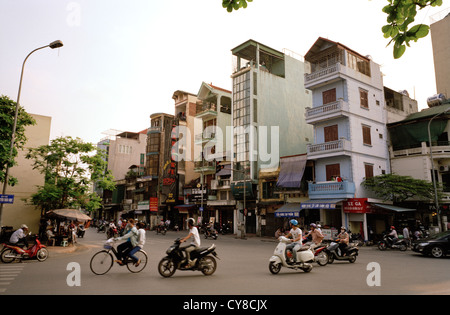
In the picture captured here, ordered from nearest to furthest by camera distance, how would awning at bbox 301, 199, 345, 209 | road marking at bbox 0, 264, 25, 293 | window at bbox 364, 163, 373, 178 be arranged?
road marking at bbox 0, 264, 25, 293
awning at bbox 301, 199, 345, 209
window at bbox 364, 163, 373, 178

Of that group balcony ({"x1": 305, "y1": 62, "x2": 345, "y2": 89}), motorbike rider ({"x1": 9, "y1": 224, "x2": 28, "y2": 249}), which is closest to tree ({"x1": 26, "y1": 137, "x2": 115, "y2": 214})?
motorbike rider ({"x1": 9, "y1": 224, "x2": 28, "y2": 249})

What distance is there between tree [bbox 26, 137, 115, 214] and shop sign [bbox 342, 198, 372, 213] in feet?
59.4

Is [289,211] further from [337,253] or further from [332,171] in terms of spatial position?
[337,253]

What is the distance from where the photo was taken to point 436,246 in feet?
49.4

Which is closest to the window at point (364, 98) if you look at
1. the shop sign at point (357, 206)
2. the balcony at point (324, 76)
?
the balcony at point (324, 76)

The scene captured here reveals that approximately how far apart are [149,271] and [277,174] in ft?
74.3

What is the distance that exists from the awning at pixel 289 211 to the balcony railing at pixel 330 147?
5005 millimetres

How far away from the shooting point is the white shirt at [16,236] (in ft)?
42.0

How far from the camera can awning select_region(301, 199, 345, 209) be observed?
2406 cm

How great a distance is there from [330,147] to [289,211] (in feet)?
21.9

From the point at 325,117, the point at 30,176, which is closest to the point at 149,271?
the point at 30,176

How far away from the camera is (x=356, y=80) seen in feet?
88.8

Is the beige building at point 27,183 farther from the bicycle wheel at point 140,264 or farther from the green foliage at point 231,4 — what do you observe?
the green foliage at point 231,4

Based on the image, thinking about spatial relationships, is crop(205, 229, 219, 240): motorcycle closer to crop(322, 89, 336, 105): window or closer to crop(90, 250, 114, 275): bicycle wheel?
crop(322, 89, 336, 105): window
